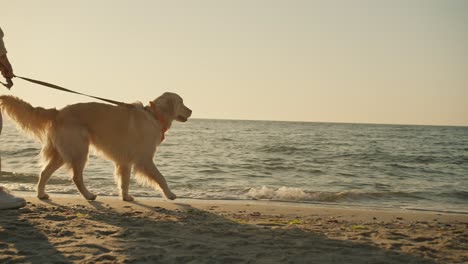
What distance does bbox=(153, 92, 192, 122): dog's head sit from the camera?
20.4 ft

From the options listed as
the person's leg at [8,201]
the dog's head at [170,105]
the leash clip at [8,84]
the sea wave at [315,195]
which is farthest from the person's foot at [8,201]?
the sea wave at [315,195]

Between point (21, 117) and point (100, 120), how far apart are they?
0.92 metres

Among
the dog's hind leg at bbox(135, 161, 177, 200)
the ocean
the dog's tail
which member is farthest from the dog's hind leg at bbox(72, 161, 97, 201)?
the ocean

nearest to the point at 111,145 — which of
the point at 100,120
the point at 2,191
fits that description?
the point at 100,120

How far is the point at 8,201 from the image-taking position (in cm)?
427

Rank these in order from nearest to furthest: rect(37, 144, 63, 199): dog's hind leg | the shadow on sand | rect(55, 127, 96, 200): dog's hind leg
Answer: the shadow on sand < rect(55, 127, 96, 200): dog's hind leg < rect(37, 144, 63, 199): dog's hind leg

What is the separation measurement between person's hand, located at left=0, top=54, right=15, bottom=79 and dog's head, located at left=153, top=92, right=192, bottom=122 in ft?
6.93

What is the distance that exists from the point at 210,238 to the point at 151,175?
2616mm

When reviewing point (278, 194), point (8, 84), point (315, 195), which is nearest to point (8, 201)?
point (8, 84)

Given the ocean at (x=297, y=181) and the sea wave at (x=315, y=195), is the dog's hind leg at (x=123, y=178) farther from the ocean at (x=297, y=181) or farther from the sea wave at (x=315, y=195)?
the sea wave at (x=315, y=195)

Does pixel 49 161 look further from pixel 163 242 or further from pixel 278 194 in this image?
pixel 278 194

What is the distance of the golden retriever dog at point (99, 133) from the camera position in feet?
17.9

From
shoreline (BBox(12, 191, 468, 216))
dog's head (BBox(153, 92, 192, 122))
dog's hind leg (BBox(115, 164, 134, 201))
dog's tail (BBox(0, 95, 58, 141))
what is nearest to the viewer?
dog's tail (BBox(0, 95, 58, 141))

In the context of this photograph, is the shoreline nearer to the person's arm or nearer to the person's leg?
the person's leg
